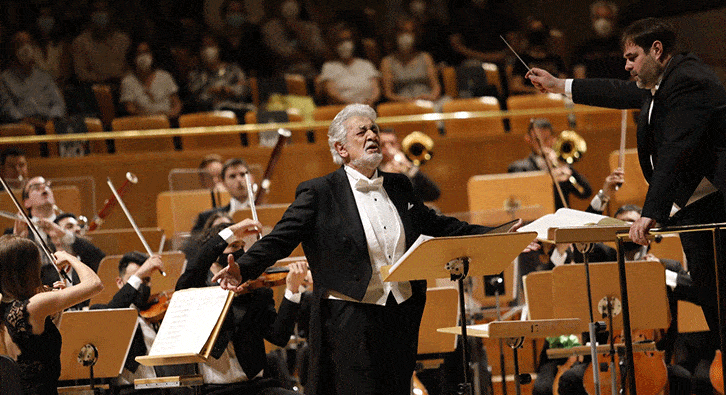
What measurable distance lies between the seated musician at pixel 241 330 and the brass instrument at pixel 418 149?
331 cm

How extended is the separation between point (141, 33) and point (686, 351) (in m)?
6.53

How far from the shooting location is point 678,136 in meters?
2.82

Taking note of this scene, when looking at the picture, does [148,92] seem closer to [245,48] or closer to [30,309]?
[245,48]

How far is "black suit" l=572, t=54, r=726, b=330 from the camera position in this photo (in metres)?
2.81

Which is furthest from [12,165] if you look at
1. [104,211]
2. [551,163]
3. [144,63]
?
[551,163]

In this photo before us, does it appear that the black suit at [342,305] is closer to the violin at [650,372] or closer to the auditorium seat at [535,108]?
the violin at [650,372]

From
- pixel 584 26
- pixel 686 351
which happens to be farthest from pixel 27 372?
pixel 584 26

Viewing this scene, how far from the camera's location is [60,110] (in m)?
7.40

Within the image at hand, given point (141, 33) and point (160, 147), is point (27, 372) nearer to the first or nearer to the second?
point (160, 147)

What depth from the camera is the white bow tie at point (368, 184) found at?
2965 millimetres

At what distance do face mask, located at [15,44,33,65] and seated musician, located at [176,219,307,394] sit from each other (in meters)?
4.39

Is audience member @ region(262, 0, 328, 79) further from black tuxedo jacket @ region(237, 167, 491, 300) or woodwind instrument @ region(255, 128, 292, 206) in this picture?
black tuxedo jacket @ region(237, 167, 491, 300)

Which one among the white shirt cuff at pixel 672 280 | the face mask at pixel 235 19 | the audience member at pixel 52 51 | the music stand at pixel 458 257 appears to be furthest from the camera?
the face mask at pixel 235 19

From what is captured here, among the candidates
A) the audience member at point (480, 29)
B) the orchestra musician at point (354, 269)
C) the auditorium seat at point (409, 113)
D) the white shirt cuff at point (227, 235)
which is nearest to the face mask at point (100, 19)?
the auditorium seat at point (409, 113)
